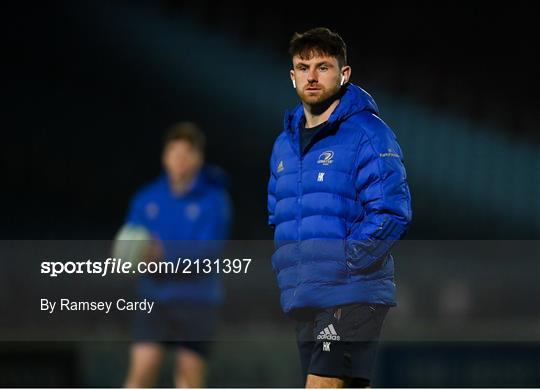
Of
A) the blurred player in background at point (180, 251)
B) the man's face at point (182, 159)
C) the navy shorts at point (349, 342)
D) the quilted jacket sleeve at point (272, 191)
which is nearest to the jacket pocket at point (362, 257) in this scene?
the navy shorts at point (349, 342)

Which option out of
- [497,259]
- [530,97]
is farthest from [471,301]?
[530,97]

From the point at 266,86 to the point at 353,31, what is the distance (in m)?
1.56

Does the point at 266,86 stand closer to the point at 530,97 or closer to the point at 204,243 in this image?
the point at 530,97

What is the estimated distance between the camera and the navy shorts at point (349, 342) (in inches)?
158

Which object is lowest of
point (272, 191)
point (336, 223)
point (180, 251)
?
point (336, 223)

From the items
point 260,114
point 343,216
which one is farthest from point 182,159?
point 260,114

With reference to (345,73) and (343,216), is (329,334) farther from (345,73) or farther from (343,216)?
(345,73)

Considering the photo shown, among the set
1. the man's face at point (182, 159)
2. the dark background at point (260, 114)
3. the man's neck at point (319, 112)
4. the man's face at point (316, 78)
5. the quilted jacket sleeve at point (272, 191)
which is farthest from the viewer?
the dark background at point (260, 114)

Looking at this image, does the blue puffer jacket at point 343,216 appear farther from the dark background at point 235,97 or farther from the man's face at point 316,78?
the dark background at point 235,97

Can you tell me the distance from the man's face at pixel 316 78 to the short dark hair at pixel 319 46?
0.02 metres

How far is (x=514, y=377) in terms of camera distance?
964 cm

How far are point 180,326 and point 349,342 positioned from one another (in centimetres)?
336

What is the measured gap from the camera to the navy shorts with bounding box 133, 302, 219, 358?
715 cm

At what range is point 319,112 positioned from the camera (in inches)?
169
